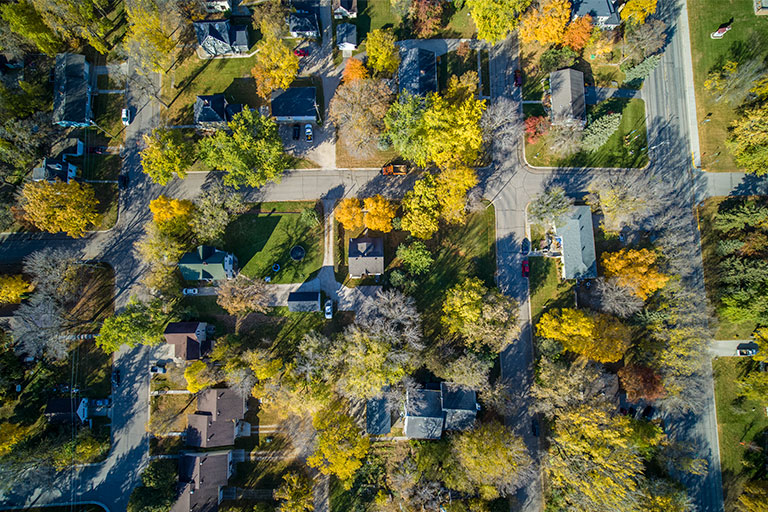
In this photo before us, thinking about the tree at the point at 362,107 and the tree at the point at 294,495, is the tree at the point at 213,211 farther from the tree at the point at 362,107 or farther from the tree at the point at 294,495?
the tree at the point at 294,495

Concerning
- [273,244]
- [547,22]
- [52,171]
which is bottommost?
[273,244]

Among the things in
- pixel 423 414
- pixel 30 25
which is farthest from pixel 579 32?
pixel 30 25

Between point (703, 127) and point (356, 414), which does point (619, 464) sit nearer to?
point (356, 414)

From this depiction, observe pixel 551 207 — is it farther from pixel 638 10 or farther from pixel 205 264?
pixel 205 264

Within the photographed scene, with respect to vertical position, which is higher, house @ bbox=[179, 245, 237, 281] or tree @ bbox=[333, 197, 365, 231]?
tree @ bbox=[333, 197, 365, 231]

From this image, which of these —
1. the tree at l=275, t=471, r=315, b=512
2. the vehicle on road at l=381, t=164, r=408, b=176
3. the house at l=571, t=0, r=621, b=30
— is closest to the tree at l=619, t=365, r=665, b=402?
the vehicle on road at l=381, t=164, r=408, b=176

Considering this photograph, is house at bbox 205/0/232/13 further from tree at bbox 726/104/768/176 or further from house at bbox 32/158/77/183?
tree at bbox 726/104/768/176
